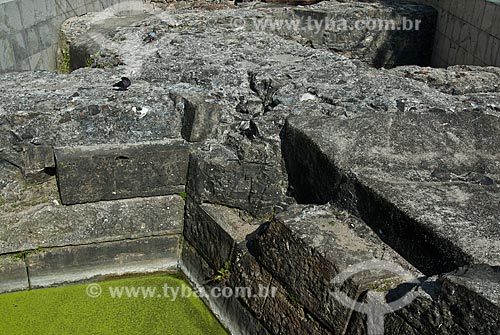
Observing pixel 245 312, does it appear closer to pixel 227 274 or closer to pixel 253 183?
pixel 227 274

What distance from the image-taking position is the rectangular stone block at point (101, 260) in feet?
12.4

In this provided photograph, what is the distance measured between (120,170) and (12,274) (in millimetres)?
910

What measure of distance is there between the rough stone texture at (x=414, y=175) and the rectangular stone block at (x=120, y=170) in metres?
0.75

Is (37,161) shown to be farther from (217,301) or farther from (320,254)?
(320,254)

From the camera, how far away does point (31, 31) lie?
576 cm

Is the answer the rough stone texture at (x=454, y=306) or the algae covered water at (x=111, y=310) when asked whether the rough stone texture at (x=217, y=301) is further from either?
the rough stone texture at (x=454, y=306)

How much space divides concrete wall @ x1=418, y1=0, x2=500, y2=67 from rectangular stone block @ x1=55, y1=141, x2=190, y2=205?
10.3ft

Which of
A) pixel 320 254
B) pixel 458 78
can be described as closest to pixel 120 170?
pixel 320 254

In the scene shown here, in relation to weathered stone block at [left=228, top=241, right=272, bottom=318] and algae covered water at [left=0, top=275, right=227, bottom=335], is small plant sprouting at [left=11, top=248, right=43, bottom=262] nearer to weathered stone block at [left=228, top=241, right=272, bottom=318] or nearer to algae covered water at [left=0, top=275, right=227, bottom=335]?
algae covered water at [left=0, top=275, right=227, bottom=335]

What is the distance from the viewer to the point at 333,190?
10.4 ft

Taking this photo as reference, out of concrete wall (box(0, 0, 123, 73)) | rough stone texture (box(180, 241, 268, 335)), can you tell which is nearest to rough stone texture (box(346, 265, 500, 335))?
rough stone texture (box(180, 241, 268, 335))

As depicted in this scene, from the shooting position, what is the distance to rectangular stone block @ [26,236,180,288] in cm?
379

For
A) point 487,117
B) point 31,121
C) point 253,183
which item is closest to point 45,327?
point 31,121

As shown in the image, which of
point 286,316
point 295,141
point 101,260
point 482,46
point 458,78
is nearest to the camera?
point 286,316
